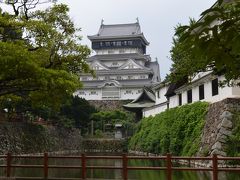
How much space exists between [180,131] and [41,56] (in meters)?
15.0

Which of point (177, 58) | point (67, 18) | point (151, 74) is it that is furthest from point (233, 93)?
point (151, 74)

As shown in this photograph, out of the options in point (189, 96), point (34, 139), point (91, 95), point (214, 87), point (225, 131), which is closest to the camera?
point (225, 131)

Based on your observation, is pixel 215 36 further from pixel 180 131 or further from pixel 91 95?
pixel 91 95

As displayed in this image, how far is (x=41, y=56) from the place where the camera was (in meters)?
18.3

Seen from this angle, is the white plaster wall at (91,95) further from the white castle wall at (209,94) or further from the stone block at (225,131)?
the stone block at (225,131)

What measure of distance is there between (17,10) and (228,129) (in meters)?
13.8

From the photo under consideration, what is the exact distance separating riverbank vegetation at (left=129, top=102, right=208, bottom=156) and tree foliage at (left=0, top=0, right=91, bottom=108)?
1094cm

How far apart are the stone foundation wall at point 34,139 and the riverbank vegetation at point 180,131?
1117 cm

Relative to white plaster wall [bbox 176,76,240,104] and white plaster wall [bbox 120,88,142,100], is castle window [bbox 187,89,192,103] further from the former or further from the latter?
white plaster wall [bbox 120,88,142,100]

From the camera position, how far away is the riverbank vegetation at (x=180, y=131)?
2711cm

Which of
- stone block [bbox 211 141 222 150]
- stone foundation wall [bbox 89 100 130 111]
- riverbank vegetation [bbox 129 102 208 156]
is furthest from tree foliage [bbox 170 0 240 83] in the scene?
stone foundation wall [bbox 89 100 130 111]

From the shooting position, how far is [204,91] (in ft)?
95.1

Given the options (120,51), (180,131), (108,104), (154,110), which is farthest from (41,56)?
(120,51)

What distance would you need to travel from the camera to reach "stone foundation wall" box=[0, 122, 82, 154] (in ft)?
107
